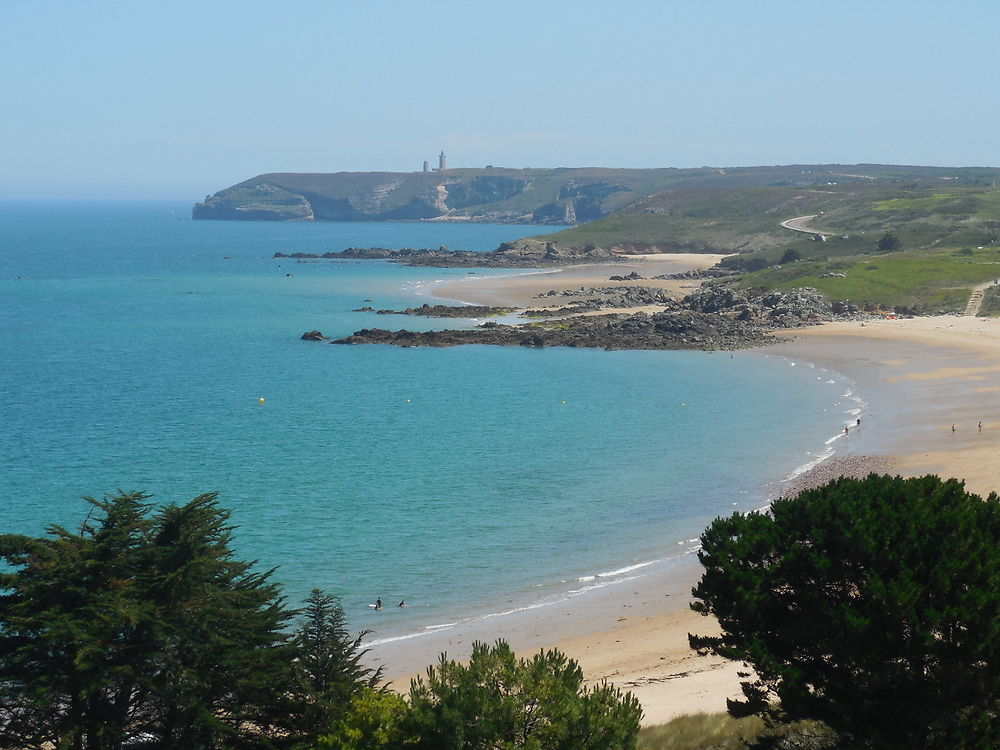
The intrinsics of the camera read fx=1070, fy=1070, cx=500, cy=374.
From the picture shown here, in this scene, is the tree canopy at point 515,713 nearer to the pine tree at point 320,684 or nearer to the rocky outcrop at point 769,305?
the pine tree at point 320,684

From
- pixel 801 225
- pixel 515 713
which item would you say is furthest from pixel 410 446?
pixel 801 225

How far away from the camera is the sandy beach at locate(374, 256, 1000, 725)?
2306 cm

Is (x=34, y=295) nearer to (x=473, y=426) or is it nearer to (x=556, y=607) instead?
(x=473, y=426)

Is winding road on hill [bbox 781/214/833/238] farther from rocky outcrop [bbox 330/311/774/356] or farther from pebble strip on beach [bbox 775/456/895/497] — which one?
pebble strip on beach [bbox 775/456/895/497]

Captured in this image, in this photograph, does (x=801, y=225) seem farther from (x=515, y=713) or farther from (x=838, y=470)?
(x=515, y=713)

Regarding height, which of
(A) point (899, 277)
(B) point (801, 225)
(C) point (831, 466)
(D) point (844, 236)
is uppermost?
(B) point (801, 225)

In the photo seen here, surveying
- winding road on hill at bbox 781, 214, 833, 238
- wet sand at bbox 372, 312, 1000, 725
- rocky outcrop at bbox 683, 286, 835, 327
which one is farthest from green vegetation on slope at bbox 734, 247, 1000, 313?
winding road on hill at bbox 781, 214, 833, 238

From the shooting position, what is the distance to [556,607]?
28.2m

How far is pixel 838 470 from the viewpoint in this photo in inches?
1537

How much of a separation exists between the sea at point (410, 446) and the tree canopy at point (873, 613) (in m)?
11.7

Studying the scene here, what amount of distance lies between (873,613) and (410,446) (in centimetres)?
3284

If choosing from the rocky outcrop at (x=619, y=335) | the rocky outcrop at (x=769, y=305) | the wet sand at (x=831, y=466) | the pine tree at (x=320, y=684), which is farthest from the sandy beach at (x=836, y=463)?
the pine tree at (x=320, y=684)

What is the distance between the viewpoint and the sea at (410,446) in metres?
31.5

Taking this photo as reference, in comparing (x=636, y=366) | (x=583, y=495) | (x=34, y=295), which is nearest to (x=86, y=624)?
(x=583, y=495)
